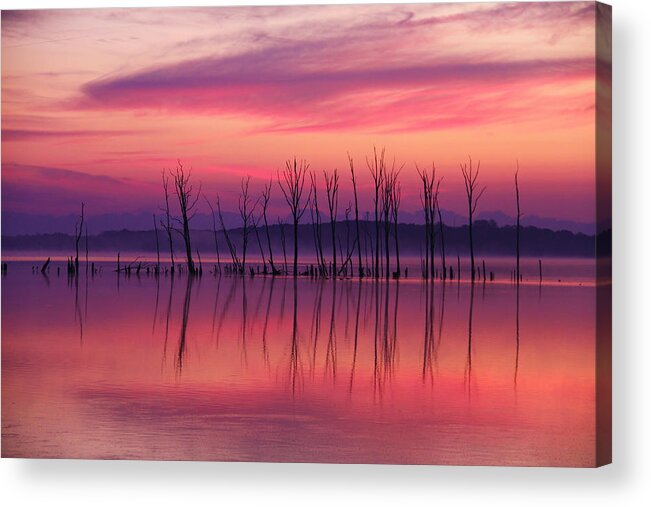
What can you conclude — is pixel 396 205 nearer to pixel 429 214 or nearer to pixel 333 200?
pixel 429 214

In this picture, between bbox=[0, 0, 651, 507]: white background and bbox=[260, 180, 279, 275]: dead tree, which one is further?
bbox=[260, 180, 279, 275]: dead tree

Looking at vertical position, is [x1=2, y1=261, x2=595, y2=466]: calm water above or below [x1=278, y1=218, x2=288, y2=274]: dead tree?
below

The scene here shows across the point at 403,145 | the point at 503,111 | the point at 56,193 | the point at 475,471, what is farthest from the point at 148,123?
the point at 475,471

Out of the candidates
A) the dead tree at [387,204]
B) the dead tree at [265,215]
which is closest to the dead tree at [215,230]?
the dead tree at [265,215]

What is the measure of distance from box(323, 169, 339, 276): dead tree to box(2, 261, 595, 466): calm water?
0.21m

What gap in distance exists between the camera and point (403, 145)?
791cm

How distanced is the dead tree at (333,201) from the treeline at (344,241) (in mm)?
28

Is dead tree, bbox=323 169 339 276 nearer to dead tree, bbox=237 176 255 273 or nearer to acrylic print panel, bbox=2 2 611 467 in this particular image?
acrylic print panel, bbox=2 2 611 467

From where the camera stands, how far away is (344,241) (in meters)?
8.24

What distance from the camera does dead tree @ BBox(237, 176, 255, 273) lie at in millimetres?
8078

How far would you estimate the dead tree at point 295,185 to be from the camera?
314 inches

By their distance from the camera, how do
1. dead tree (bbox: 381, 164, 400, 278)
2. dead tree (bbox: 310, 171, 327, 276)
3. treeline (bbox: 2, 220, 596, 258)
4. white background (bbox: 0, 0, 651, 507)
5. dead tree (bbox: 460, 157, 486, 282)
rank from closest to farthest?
white background (bbox: 0, 0, 651, 507), treeline (bbox: 2, 220, 596, 258), dead tree (bbox: 460, 157, 486, 282), dead tree (bbox: 381, 164, 400, 278), dead tree (bbox: 310, 171, 327, 276)

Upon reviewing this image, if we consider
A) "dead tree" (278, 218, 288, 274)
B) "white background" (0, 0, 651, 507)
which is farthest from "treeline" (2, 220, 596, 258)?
"white background" (0, 0, 651, 507)

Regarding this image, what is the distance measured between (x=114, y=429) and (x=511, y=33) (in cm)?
293
